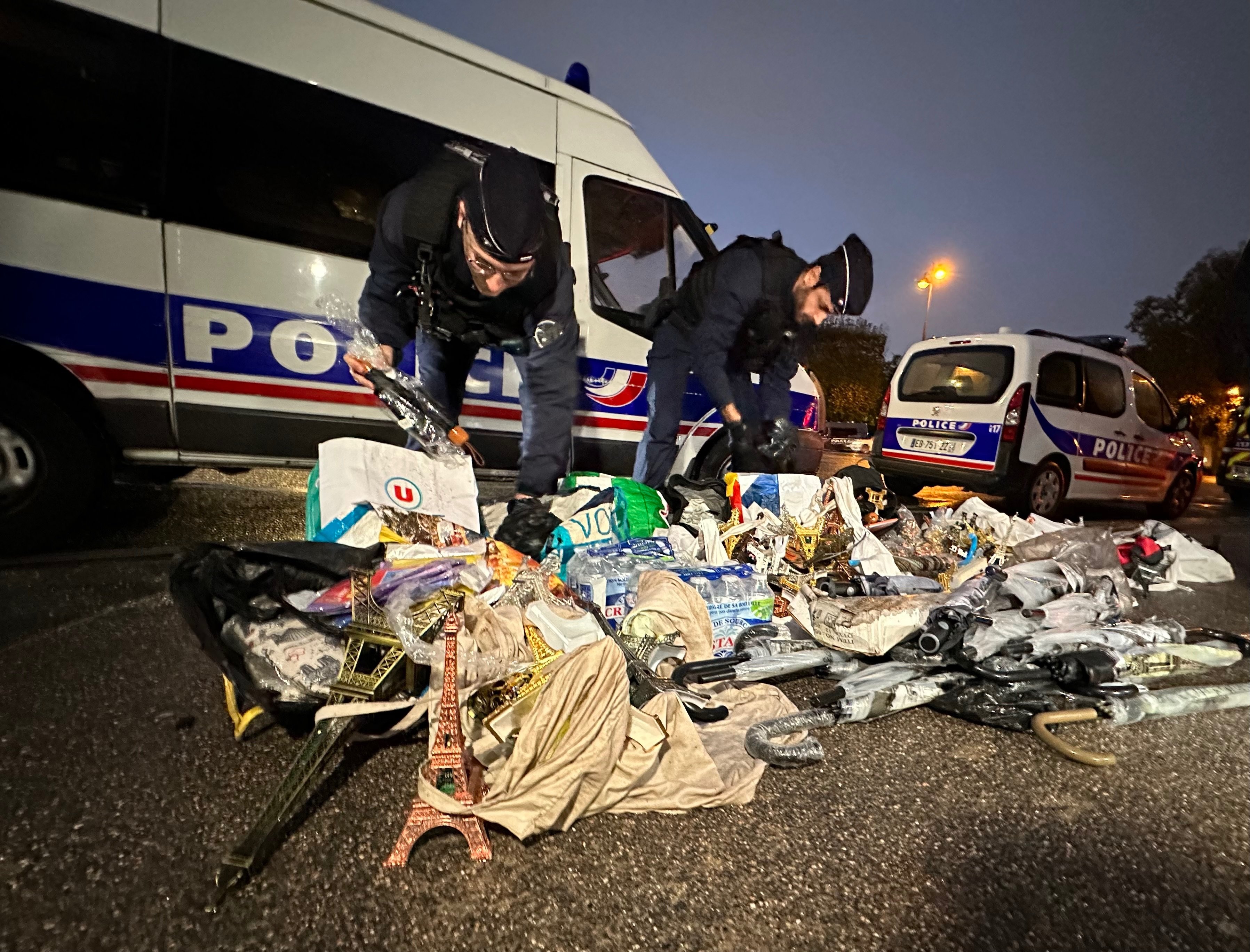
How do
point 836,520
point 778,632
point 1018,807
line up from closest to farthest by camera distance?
point 1018,807, point 778,632, point 836,520

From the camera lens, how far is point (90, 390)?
268 centimetres

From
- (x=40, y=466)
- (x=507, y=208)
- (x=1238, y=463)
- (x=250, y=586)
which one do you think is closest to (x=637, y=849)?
(x=250, y=586)

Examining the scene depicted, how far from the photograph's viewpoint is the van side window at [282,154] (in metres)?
2.69

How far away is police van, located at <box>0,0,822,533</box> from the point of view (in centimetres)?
250

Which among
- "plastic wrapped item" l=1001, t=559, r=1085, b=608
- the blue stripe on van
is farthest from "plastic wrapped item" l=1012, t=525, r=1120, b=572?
the blue stripe on van

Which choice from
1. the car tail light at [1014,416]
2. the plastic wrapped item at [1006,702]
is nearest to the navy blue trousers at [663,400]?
the plastic wrapped item at [1006,702]

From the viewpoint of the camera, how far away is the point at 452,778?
123cm

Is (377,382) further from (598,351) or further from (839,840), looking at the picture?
(839,840)

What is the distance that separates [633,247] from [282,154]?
6.42ft

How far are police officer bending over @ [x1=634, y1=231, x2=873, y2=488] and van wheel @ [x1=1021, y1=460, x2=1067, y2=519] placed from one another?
295 cm

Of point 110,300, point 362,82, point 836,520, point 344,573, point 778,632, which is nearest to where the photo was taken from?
point 344,573

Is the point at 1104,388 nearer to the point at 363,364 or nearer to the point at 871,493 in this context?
the point at 871,493

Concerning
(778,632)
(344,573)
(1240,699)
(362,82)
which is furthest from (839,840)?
(362,82)

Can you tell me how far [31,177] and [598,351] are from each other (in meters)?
2.65
